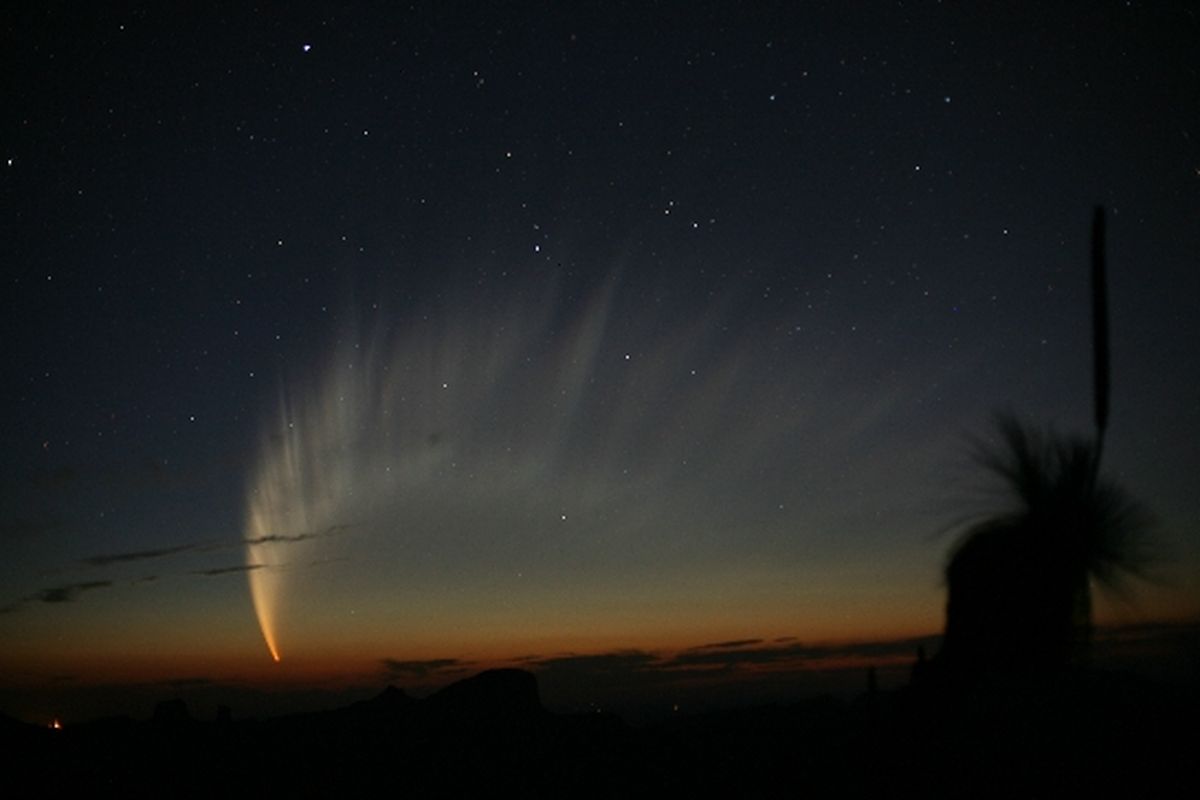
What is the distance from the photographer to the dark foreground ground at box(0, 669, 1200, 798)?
6418mm

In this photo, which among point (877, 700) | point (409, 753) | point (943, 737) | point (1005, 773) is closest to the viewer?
point (943, 737)

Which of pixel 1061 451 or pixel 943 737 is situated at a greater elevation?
pixel 1061 451

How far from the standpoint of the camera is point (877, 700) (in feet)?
20.8

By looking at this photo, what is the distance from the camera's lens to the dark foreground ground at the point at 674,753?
21.1ft

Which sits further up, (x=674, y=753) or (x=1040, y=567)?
(x=1040, y=567)

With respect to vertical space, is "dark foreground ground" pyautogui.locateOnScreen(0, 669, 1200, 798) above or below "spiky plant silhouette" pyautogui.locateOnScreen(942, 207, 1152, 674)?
below

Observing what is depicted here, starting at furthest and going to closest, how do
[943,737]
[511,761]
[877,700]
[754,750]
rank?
[511,761], [754,750], [877,700], [943,737]

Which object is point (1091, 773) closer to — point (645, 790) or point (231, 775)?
point (645, 790)

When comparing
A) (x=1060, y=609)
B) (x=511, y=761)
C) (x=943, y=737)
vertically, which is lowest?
(x=511, y=761)

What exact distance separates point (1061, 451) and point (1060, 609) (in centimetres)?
92

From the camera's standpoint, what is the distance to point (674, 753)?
27062mm

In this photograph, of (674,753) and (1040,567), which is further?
(674,753)

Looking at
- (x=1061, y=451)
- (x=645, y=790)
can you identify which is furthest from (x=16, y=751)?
(x=1061, y=451)

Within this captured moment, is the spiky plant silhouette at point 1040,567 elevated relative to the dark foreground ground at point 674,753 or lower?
elevated
